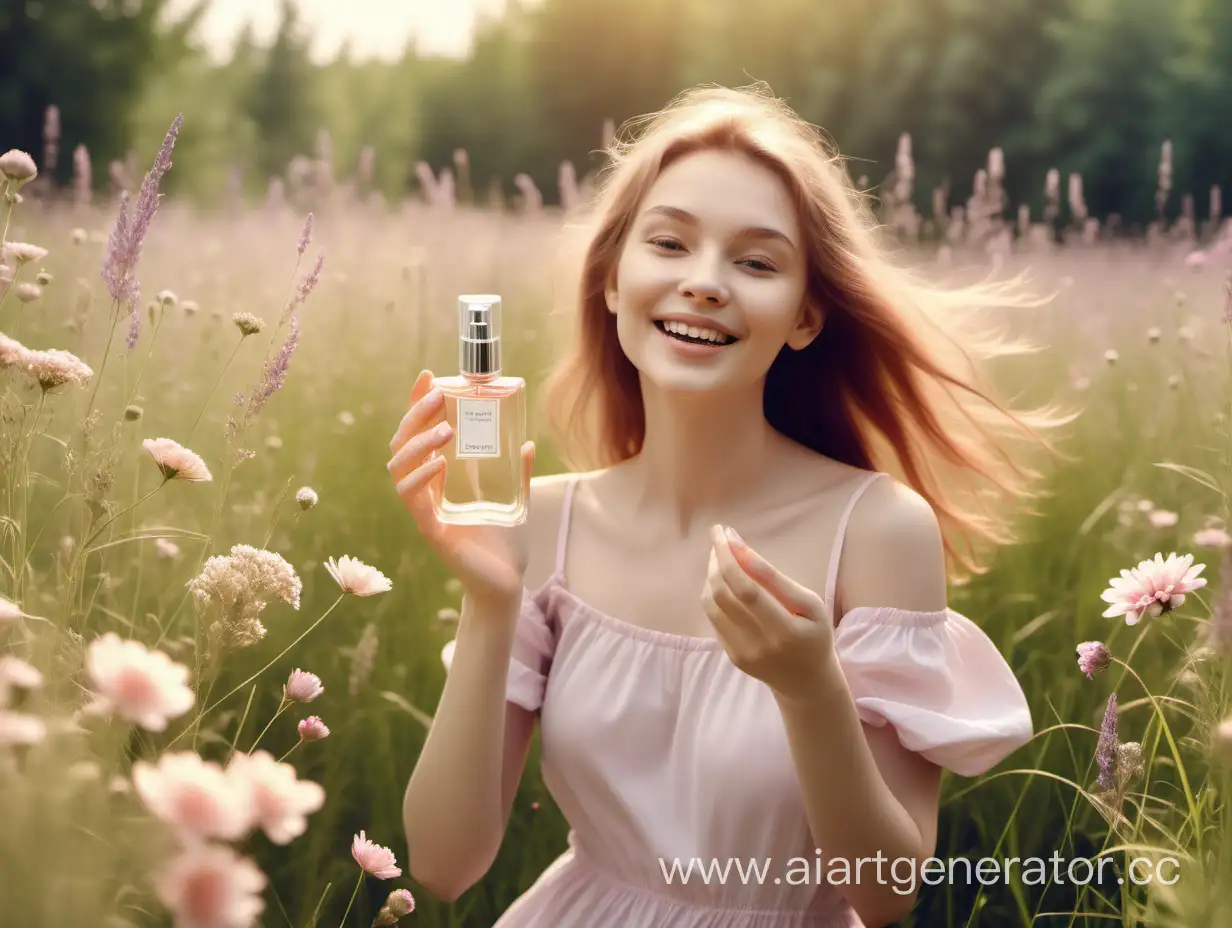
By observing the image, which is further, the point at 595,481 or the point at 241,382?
the point at 241,382

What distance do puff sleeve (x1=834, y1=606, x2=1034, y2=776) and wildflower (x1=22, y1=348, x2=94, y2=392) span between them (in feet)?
3.23

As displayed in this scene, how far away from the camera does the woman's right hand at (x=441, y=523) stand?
4.98 ft

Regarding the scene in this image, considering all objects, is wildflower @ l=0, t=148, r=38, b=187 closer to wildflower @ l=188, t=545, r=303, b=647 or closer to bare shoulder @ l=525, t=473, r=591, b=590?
wildflower @ l=188, t=545, r=303, b=647

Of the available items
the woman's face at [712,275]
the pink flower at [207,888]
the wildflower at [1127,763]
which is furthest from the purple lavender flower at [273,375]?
the wildflower at [1127,763]

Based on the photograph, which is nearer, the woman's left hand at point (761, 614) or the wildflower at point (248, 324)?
the woman's left hand at point (761, 614)

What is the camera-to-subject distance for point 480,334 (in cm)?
155

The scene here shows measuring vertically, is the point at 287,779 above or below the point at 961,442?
above

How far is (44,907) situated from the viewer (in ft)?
1.93

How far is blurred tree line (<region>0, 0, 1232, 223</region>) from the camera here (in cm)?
1329

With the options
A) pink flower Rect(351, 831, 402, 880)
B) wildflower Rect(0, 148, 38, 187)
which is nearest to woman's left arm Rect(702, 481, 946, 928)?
pink flower Rect(351, 831, 402, 880)

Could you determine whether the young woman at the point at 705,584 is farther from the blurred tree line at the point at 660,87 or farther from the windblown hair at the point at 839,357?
the blurred tree line at the point at 660,87

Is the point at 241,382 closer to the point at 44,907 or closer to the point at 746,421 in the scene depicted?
the point at 746,421

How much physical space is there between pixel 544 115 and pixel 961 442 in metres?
16.8

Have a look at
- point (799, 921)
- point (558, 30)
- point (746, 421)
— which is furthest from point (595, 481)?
point (558, 30)
